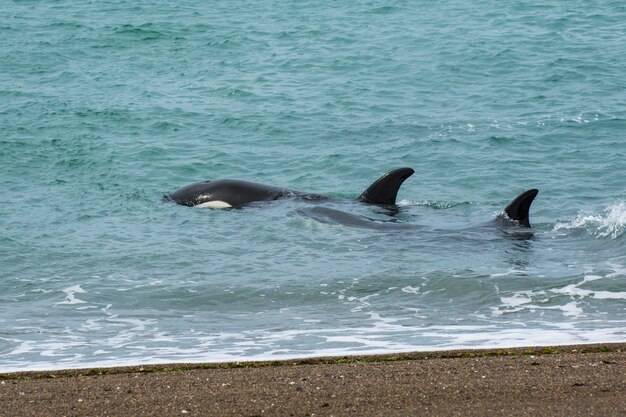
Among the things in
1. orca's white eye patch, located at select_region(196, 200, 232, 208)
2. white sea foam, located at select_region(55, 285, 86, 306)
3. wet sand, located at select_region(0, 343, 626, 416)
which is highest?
orca's white eye patch, located at select_region(196, 200, 232, 208)

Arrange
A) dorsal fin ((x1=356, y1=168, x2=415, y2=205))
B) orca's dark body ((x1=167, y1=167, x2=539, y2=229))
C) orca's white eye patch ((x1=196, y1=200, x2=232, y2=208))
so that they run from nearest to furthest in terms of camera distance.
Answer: orca's dark body ((x1=167, y1=167, x2=539, y2=229)) < dorsal fin ((x1=356, y1=168, x2=415, y2=205)) < orca's white eye patch ((x1=196, y1=200, x2=232, y2=208))

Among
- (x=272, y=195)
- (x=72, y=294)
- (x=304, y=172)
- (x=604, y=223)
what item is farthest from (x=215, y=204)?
(x=604, y=223)

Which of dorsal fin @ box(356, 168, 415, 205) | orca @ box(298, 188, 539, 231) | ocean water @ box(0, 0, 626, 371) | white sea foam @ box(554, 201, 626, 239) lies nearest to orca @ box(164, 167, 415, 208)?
dorsal fin @ box(356, 168, 415, 205)

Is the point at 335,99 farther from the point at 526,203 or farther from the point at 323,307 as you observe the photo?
the point at 323,307

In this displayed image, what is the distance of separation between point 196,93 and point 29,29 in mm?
9830

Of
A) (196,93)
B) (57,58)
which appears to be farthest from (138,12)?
(196,93)

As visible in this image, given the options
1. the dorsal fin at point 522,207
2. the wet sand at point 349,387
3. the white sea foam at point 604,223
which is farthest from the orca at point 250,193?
the wet sand at point 349,387

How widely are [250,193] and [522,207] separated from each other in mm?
4717

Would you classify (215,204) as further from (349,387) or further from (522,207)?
(349,387)

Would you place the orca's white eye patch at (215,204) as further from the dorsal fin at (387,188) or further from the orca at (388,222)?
the dorsal fin at (387,188)

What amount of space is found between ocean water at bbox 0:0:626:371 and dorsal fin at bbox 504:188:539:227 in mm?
402

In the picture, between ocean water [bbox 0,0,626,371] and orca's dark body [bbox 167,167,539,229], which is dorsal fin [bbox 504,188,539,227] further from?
orca's dark body [bbox 167,167,539,229]

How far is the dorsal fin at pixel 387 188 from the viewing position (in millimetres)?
18047

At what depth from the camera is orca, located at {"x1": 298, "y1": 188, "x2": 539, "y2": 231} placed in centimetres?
1630
